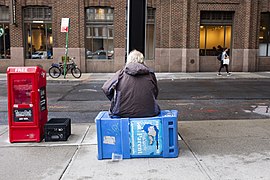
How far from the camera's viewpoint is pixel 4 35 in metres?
21.9

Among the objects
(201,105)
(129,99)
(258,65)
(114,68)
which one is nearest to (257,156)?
(129,99)

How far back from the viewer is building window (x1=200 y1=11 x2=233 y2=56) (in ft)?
74.4

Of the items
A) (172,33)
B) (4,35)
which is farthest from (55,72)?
(172,33)

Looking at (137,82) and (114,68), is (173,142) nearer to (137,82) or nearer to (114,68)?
(137,82)

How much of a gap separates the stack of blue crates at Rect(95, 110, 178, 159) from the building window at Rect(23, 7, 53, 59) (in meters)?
18.1

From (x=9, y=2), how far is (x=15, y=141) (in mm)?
17277

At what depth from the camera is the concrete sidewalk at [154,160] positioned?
4.53 meters

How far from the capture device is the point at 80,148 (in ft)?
18.9

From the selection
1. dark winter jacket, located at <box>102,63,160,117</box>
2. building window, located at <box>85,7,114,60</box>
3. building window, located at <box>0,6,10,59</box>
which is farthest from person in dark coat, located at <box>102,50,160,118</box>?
building window, located at <box>0,6,10,59</box>

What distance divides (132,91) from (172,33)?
17250 millimetres

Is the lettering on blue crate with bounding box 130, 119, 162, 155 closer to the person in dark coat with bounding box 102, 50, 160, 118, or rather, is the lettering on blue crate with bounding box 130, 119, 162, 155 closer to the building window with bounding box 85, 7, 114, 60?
the person in dark coat with bounding box 102, 50, 160, 118

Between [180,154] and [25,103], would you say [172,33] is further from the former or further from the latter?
[180,154]

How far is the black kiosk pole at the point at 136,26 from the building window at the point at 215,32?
17250 millimetres

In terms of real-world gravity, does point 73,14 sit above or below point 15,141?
above
